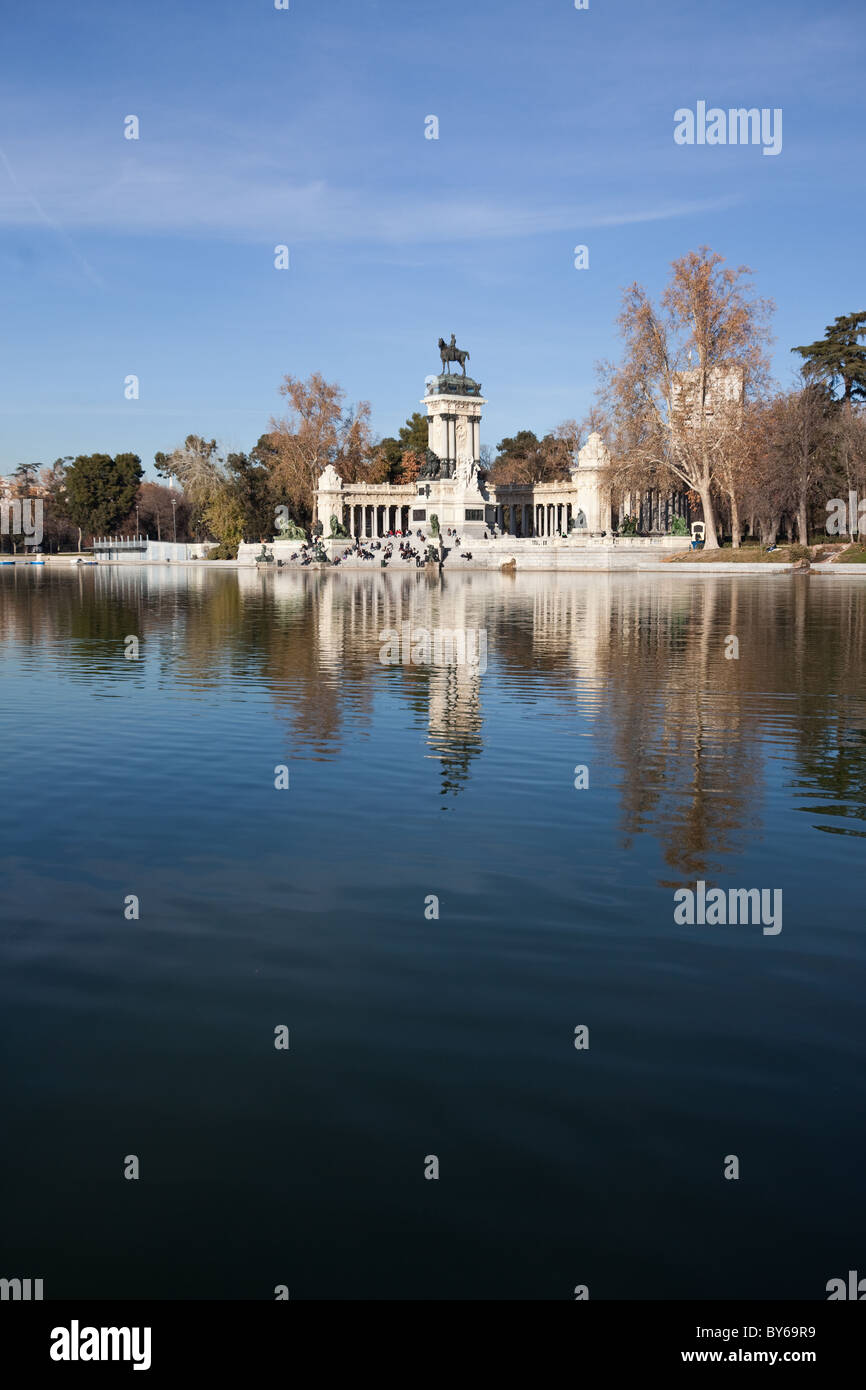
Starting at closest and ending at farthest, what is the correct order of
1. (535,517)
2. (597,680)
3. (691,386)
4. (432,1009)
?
(432,1009)
(597,680)
(691,386)
(535,517)

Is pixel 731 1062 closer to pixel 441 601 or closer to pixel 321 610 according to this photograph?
pixel 321 610

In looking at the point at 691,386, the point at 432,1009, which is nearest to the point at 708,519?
the point at 691,386

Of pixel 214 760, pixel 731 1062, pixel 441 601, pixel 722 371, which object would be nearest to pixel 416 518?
pixel 722 371

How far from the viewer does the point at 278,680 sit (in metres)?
20.8

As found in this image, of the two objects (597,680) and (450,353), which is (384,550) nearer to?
(450,353)

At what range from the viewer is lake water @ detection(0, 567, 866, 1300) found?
4.75 metres

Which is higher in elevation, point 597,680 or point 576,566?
point 576,566

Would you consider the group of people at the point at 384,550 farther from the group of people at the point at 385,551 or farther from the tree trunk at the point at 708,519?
the tree trunk at the point at 708,519

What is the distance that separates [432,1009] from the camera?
6844mm

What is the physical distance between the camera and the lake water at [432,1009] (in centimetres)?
475

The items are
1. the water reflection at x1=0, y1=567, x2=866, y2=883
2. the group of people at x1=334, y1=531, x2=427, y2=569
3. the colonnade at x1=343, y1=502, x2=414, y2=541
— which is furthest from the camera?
the colonnade at x1=343, y1=502, x2=414, y2=541

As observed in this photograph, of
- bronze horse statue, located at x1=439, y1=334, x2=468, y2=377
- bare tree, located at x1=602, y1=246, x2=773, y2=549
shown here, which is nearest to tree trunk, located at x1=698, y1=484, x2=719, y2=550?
bare tree, located at x1=602, y1=246, x2=773, y2=549

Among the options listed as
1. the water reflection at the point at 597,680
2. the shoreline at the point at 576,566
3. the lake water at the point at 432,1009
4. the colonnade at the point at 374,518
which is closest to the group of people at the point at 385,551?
the shoreline at the point at 576,566

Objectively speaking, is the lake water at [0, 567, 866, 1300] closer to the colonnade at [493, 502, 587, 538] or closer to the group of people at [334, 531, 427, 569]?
the group of people at [334, 531, 427, 569]
